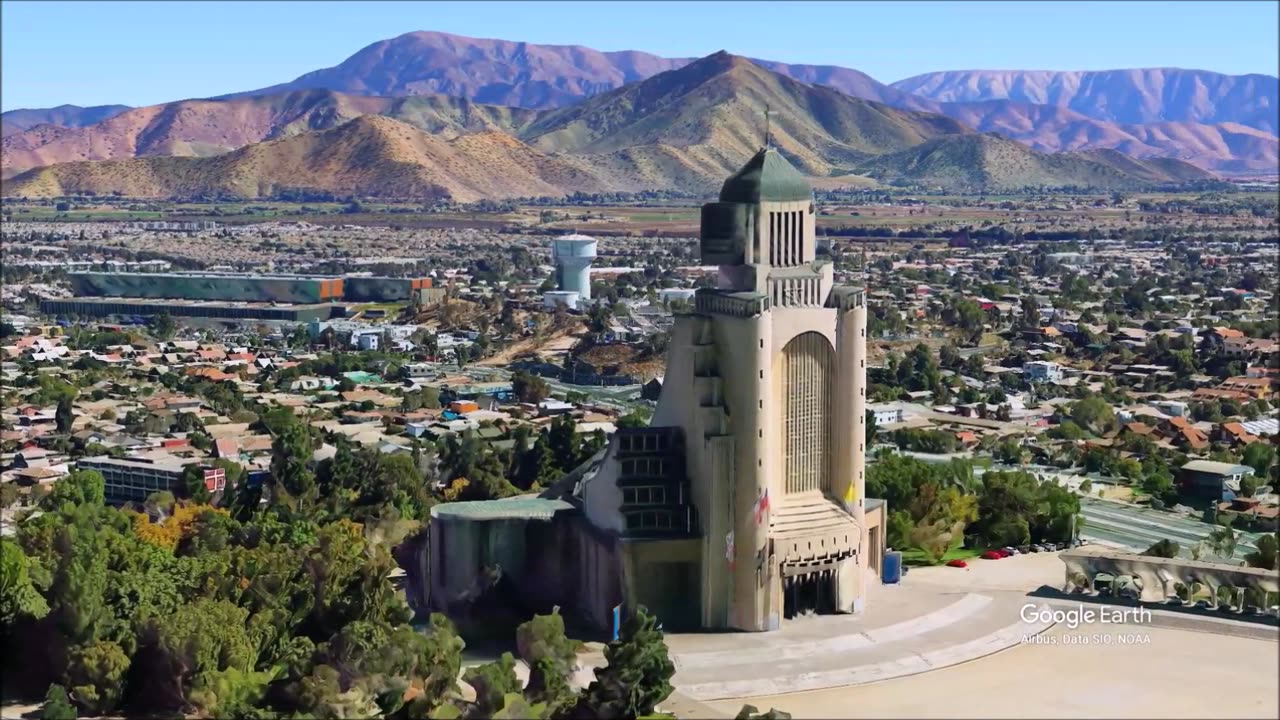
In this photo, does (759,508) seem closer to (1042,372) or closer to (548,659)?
(548,659)

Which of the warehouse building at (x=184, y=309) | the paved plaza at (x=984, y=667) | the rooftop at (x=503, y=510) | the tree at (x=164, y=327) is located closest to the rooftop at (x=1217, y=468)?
the paved plaza at (x=984, y=667)

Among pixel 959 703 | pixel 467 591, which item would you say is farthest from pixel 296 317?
pixel 959 703

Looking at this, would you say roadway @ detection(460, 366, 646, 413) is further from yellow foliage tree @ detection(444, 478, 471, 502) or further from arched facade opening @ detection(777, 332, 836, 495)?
arched facade opening @ detection(777, 332, 836, 495)

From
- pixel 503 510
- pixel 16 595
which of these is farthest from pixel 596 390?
pixel 16 595

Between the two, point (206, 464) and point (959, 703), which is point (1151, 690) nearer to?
point (959, 703)

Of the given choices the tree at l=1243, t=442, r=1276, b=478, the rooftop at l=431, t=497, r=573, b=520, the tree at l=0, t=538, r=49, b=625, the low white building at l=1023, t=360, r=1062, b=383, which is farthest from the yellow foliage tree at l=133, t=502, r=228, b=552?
the low white building at l=1023, t=360, r=1062, b=383

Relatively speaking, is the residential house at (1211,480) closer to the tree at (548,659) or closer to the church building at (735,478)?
the church building at (735,478)
